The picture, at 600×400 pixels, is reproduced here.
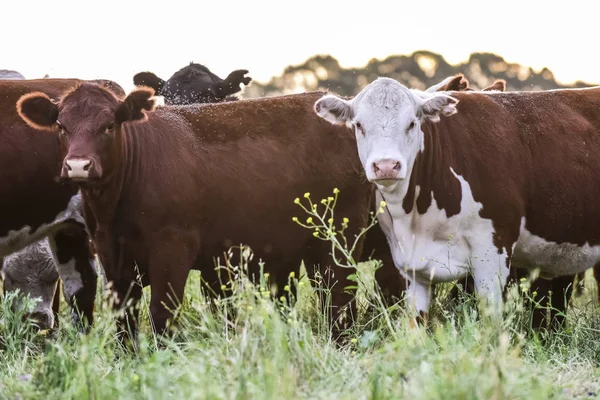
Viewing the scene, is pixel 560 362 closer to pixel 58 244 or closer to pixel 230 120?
pixel 230 120

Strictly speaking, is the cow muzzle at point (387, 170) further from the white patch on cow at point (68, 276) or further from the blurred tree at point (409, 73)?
the blurred tree at point (409, 73)

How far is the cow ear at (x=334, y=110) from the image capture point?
6.66 metres

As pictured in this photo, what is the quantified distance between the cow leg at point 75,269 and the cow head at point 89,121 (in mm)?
1415

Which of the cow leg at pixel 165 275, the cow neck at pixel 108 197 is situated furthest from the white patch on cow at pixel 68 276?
the cow leg at pixel 165 275

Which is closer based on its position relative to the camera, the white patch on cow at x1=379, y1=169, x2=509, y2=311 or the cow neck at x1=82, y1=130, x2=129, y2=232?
the cow neck at x1=82, y1=130, x2=129, y2=232

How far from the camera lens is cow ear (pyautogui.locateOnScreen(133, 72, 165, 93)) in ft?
37.0

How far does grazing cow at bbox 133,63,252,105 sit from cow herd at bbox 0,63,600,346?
3.04m

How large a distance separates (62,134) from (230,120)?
1269mm

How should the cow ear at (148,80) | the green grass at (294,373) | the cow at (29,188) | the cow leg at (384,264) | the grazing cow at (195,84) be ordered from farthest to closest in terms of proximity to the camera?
the cow ear at (148,80)
the grazing cow at (195,84)
the cow leg at (384,264)
the cow at (29,188)
the green grass at (294,373)

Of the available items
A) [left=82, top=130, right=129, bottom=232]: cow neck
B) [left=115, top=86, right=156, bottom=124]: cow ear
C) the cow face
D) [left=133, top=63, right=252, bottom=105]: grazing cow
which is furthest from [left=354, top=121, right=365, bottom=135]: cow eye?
[left=133, top=63, right=252, bottom=105]: grazing cow

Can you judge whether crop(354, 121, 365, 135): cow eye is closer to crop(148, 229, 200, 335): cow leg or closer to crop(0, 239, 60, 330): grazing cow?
crop(148, 229, 200, 335): cow leg

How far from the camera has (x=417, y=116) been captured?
657cm

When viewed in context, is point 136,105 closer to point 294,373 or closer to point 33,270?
point 33,270

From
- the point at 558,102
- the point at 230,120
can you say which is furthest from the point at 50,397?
the point at 558,102
